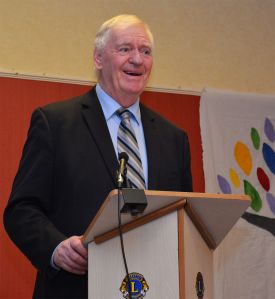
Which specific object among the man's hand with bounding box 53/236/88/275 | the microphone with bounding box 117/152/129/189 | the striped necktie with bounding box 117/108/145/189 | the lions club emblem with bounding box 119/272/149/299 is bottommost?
the lions club emblem with bounding box 119/272/149/299

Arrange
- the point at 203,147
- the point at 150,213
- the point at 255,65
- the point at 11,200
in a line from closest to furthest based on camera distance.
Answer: the point at 150,213 < the point at 11,200 < the point at 203,147 < the point at 255,65

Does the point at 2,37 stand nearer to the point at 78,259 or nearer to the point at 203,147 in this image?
the point at 203,147

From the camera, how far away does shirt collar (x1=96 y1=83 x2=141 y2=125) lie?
228cm

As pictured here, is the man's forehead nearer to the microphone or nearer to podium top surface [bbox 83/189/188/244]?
the microphone

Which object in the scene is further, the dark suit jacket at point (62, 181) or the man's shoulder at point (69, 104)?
the man's shoulder at point (69, 104)

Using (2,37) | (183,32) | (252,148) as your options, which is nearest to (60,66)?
(2,37)

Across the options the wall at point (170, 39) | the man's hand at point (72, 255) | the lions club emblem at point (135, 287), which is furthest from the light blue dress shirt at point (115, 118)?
the wall at point (170, 39)

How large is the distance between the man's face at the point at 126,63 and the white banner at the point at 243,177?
1.58 meters

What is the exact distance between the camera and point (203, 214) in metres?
1.62

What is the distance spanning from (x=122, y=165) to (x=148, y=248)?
231 mm

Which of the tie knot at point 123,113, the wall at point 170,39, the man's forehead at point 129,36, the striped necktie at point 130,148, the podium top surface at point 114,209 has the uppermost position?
the wall at point 170,39

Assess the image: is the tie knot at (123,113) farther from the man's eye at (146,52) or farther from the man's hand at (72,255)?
the man's hand at (72,255)

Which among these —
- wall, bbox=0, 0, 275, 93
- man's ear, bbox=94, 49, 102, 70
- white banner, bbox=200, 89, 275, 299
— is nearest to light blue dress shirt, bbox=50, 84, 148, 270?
man's ear, bbox=94, 49, 102, 70

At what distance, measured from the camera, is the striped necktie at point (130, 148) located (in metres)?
2.07
